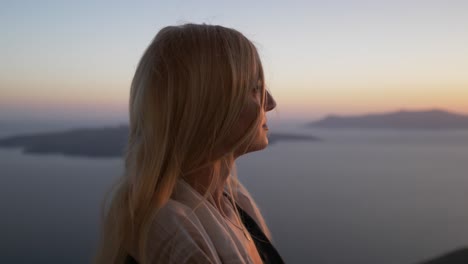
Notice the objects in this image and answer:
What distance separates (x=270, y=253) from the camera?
0.85m

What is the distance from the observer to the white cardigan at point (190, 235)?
0.58 m

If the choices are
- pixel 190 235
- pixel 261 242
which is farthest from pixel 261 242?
pixel 190 235

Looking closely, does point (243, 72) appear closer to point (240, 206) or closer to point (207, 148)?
point (207, 148)

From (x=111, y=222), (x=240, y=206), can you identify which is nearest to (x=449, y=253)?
(x=240, y=206)

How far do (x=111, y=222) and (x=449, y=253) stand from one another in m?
2.40

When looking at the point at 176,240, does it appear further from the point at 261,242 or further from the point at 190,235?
the point at 261,242

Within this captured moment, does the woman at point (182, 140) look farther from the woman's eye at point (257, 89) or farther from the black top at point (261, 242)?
the black top at point (261, 242)

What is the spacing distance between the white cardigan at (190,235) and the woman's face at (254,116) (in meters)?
0.14

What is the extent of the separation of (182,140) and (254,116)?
147mm

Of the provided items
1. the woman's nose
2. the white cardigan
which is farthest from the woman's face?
the white cardigan

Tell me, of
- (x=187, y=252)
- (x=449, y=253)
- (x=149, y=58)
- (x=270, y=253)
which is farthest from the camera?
(x=449, y=253)

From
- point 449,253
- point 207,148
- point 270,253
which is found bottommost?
point 449,253

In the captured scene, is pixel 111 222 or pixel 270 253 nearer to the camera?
pixel 111 222

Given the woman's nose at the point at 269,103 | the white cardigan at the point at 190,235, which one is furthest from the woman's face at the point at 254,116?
the white cardigan at the point at 190,235
